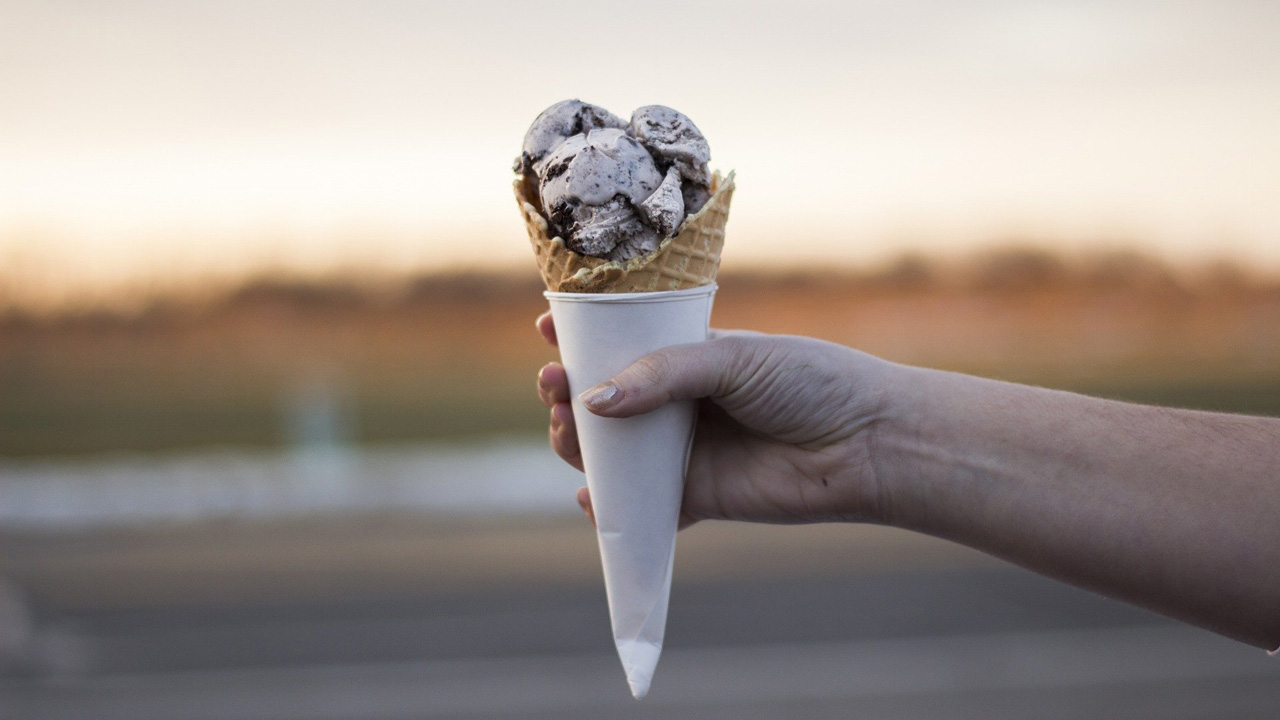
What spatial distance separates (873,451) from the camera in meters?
2.10

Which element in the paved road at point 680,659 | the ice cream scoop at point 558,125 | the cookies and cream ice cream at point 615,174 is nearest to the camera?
the cookies and cream ice cream at point 615,174

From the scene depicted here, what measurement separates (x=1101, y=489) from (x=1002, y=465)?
0.19m

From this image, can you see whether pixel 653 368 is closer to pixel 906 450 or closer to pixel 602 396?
pixel 602 396

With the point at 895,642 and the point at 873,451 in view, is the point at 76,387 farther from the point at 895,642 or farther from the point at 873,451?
the point at 873,451

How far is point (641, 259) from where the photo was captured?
5.78 ft

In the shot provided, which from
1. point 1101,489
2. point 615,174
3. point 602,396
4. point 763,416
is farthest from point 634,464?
point 1101,489

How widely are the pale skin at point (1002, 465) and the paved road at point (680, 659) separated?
13.6 ft

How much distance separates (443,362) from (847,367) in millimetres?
15032

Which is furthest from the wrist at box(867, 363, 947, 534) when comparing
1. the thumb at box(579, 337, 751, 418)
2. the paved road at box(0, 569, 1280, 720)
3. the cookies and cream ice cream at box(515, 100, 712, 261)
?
the paved road at box(0, 569, 1280, 720)

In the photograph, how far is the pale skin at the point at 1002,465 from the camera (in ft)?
5.81

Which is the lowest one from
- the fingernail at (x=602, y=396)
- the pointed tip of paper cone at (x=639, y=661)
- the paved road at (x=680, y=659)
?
the paved road at (x=680, y=659)

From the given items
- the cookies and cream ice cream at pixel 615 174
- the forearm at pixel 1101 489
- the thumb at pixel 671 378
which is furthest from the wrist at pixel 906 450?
the cookies and cream ice cream at pixel 615 174

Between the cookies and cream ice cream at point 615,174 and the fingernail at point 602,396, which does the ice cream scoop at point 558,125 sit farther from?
the fingernail at point 602,396

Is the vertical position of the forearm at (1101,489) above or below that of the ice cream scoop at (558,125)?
below
